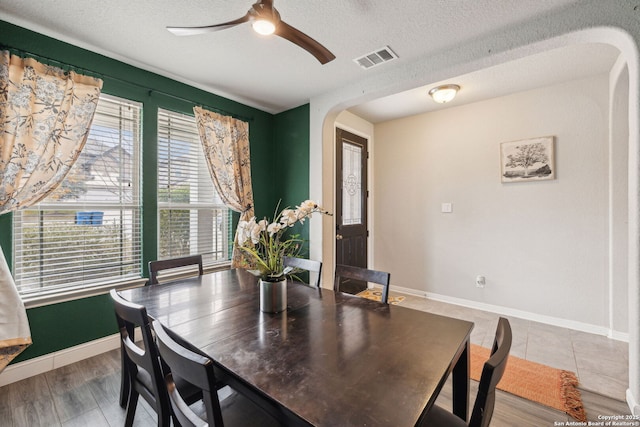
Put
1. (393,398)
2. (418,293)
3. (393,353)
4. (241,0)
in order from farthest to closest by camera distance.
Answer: (418,293)
(241,0)
(393,353)
(393,398)

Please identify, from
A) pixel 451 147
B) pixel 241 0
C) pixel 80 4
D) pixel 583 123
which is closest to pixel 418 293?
pixel 451 147

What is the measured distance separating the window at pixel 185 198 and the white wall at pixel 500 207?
2.53 metres

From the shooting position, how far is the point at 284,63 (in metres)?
2.61

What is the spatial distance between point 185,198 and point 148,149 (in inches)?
23.9

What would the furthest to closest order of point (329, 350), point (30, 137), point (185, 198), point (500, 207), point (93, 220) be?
point (500, 207)
point (185, 198)
point (93, 220)
point (30, 137)
point (329, 350)

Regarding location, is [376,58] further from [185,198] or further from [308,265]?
[185,198]

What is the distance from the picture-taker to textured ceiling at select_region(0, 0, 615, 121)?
185 centimetres

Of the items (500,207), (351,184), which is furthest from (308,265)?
(500,207)

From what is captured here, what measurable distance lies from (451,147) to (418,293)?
215 cm

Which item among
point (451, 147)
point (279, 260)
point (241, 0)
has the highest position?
point (241, 0)

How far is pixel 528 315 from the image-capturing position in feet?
10.7

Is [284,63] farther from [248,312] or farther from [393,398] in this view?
[393,398]

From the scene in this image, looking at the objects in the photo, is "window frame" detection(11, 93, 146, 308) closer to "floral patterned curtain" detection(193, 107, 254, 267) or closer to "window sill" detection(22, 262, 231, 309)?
"window sill" detection(22, 262, 231, 309)

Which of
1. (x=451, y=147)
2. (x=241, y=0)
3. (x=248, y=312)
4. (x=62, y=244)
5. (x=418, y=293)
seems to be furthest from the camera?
(x=418, y=293)
